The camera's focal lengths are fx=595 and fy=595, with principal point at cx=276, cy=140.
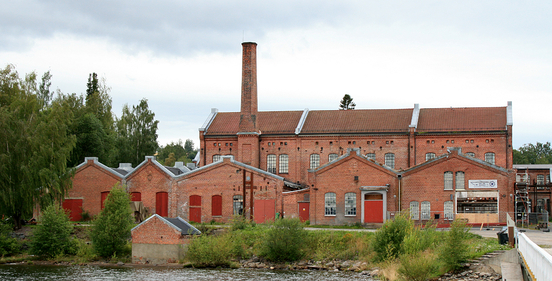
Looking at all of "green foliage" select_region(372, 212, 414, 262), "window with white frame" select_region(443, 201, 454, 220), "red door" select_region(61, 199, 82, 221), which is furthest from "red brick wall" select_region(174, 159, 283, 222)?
"green foliage" select_region(372, 212, 414, 262)

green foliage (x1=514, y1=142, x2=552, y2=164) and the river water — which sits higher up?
green foliage (x1=514, y1=142, x2=552, y2=164)

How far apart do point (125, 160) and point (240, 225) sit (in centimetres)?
2680

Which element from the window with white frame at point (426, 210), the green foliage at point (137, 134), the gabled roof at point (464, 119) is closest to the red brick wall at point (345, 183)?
the window with white frame at point (426, 210)

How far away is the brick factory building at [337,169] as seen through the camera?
38.6 m

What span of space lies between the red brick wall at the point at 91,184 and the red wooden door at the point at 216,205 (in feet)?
24.5

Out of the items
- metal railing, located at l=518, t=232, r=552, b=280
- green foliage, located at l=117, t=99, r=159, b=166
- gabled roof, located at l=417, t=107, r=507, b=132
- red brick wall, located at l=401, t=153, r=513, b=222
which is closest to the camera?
metal railing, located at l=518, t=232, r=552, b=280

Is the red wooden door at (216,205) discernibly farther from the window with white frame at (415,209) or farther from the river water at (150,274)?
the window with white frame at (415,209)

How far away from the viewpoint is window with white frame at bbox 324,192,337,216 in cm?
3982

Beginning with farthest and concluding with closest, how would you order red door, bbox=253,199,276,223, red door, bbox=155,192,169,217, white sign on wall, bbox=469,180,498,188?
red door, bbox=155,192,169,217
red door, bbox=253,199,276,223
white sign on wall, bbox=469,180,498,188

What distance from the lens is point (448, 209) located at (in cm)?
3850

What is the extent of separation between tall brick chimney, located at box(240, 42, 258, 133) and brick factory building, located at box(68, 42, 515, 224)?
8cm

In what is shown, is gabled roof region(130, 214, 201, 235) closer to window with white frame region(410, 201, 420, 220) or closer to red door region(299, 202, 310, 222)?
red door region(299, 202, 310, 222)

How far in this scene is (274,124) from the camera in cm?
4919

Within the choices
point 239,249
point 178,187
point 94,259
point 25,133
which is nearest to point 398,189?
point 239,249
